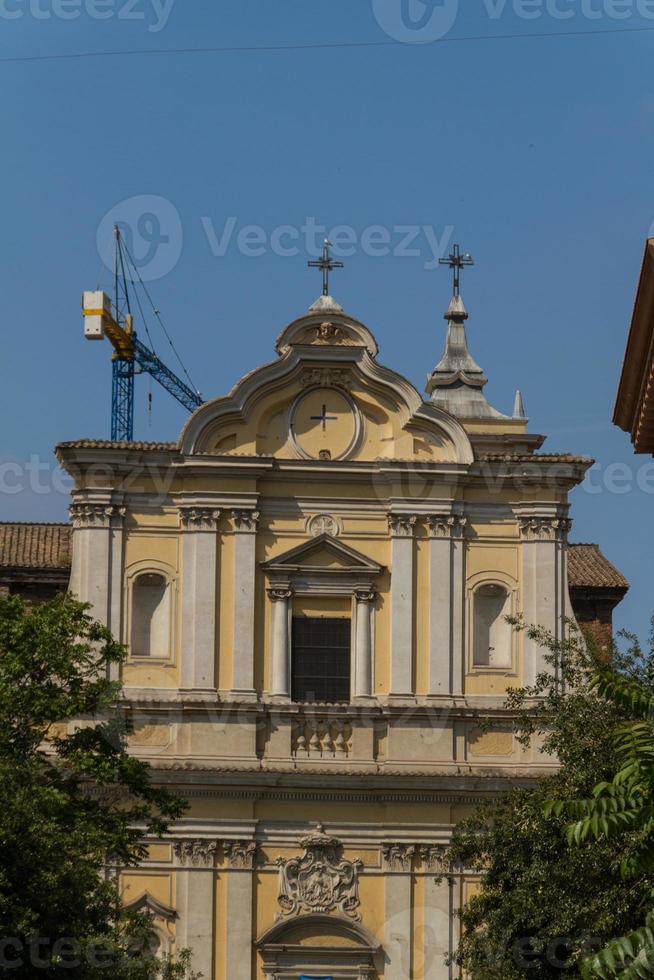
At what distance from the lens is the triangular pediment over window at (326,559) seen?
185 feet

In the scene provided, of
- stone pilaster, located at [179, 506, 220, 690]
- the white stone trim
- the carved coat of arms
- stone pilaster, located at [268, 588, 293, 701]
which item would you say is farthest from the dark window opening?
the carved coat of arms

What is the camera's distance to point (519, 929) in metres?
44.6

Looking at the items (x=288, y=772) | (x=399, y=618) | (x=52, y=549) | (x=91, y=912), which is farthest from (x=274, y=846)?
(x=91, y=912)

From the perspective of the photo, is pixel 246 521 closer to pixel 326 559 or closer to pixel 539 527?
pixel 326 559

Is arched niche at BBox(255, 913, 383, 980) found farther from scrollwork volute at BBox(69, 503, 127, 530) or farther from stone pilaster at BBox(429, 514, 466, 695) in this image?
scrollwork volute at BBox(69, 503, 127, 530)

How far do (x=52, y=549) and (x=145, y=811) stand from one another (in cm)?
1856

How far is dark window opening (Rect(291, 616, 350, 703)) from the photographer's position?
56.5 meters

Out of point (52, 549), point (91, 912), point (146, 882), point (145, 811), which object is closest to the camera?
point (91, 912)

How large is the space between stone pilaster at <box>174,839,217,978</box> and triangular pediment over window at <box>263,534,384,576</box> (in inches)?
243

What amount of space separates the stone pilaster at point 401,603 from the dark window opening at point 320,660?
1069mm

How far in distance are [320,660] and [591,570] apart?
29.8ft

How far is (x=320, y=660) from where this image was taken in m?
56.6

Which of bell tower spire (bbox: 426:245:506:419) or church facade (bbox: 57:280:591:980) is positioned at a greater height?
bell tower spire (bbox: 426:245:506:419)

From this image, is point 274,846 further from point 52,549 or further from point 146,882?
point 52,549
